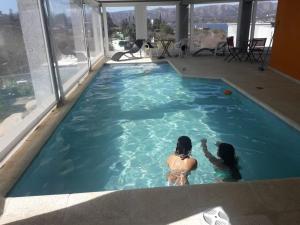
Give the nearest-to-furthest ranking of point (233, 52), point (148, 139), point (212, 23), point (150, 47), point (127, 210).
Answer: point (127, 210) < point (148, 139) < point (233, 52) < point (150, 47) < point (212, 23)

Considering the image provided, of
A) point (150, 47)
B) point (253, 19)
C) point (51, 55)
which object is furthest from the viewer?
point (150, 47)

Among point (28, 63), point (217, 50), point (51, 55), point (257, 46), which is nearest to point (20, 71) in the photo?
point (28, 63)

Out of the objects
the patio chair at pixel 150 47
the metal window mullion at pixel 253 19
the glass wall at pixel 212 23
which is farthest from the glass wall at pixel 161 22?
the metal window mullion at pixel 253 19

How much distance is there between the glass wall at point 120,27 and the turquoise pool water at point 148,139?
22.1 feet

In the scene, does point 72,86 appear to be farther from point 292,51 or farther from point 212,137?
point 292,51

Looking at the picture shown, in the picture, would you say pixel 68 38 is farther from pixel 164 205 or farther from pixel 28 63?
pixel 164 205

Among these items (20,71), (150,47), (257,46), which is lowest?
(150,47)

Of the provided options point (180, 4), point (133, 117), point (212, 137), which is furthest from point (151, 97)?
point (180, 4)

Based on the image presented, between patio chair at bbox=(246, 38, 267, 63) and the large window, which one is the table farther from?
the large window

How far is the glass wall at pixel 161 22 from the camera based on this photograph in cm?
1309

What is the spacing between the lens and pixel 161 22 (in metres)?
13.2

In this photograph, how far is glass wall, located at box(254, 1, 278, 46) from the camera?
12.2m

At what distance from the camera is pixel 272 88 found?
249 inches

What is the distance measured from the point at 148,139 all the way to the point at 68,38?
143 inches
